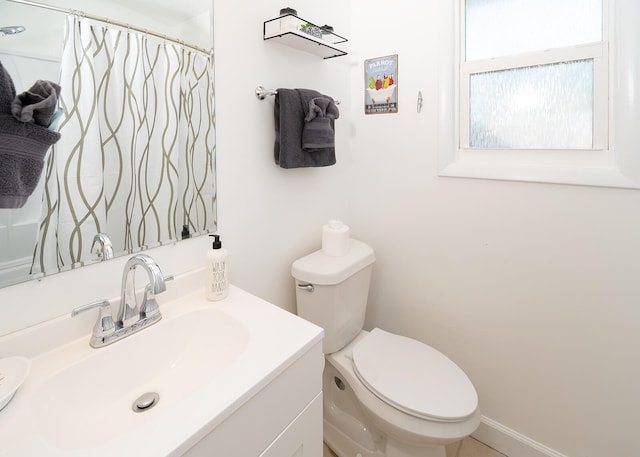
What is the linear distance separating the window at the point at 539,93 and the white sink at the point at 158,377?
1057 mm

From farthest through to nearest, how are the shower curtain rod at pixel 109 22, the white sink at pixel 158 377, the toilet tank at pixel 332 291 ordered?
1. the toilet tank at pixel 332 291
2. the shower curtain rod at pixel 109 22
3. the white sink at pixel 158 377

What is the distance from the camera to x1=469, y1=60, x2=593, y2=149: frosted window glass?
118 cm

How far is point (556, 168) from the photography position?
121cm

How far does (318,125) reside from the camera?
1304 mm

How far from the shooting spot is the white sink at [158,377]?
56 centimetres

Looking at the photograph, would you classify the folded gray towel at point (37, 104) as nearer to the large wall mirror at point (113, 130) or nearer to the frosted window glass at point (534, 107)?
the large wall mirror at point (113, 130)

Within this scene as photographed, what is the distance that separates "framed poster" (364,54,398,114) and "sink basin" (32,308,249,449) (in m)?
1.19

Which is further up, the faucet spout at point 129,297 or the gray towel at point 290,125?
the gray towel at point 290,125

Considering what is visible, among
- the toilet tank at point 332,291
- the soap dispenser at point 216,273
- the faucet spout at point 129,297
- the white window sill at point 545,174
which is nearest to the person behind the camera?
the faucet spout at point 129,297

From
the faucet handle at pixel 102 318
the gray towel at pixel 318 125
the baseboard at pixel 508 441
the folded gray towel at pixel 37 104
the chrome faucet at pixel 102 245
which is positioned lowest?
the baseboard at pixel 508 441

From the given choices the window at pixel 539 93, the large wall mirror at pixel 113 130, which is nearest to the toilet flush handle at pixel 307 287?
the large wall mirror at pixel 113 130

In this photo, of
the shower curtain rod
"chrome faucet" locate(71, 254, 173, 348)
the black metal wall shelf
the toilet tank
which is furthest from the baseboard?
the shower curtain rod

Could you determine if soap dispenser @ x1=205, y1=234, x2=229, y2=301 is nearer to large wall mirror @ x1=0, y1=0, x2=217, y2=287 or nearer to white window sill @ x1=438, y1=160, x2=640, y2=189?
large wall mirror @ x1=0, y1=0, x2=217, y2=287

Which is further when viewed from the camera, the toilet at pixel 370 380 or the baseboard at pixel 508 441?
the baseboard at pixel 508 441
